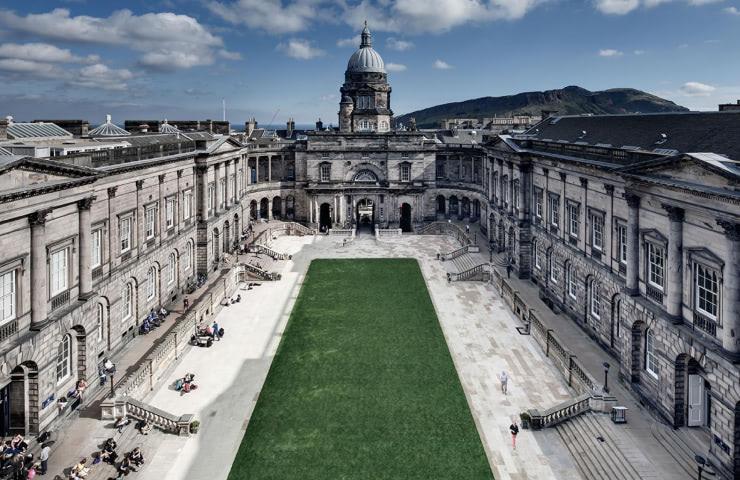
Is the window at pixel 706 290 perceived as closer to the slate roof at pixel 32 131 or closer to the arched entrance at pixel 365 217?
the slate roof at pixel 32 131

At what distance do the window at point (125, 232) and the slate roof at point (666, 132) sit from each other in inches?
1237

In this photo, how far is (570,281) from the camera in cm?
4044

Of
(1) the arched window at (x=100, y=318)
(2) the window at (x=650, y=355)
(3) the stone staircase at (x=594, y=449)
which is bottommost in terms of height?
(3) the stone staircase at (x=594, y=449)

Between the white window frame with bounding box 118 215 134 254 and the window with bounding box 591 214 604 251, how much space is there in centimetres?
2935

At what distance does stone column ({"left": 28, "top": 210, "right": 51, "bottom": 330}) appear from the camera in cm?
2392

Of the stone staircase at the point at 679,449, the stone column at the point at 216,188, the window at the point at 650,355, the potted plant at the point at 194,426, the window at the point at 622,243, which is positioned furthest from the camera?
the stone column at the point at 216,188

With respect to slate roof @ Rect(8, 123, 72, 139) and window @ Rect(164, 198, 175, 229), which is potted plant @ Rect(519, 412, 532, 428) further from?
slate roof @ Rect(8, 123, 72, 139)

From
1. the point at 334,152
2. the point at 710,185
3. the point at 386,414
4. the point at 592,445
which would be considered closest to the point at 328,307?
the point at 386,414

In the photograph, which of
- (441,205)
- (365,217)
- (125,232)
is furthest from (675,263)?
(365,217)

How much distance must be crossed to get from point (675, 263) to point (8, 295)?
2804 centimetres

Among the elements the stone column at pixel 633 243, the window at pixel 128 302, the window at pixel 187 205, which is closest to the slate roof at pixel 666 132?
the stone column at pixel 633 243

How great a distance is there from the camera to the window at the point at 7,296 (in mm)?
22359

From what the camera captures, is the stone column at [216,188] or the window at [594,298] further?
the stone column at [216,188]

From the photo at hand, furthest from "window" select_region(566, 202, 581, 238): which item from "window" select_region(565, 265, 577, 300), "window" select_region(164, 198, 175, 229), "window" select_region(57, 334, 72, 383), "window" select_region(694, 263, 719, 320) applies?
"window" select_region(57, 334, 72, 383)
